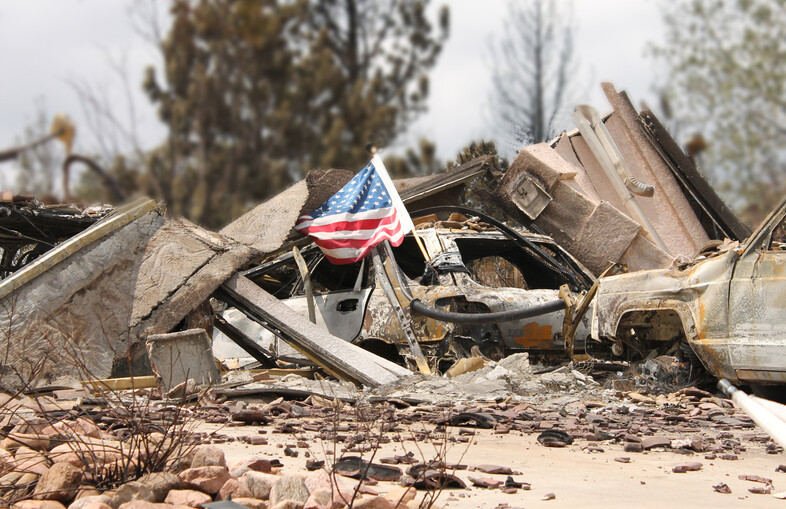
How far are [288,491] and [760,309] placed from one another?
4180 millimetres

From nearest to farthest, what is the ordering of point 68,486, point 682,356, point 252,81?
point 252,81, point 68,486, point 682,356

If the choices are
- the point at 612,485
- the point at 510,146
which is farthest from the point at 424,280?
the point at 510,146

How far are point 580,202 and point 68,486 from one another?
7.65 meters

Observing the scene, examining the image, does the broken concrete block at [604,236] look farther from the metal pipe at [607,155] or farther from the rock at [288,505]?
the rock at [288,505]

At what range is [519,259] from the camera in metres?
9.23

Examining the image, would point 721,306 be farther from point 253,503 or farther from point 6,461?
point 6,461

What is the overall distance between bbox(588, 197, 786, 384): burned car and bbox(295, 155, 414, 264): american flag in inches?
88.3

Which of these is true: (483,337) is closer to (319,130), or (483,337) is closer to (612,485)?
(612,485)

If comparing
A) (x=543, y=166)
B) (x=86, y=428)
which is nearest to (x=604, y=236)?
(x=543, y=166)

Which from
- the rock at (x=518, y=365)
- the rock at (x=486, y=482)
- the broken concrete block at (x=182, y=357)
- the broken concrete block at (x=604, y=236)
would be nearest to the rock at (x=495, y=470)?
the rock at (x=486, y=482)

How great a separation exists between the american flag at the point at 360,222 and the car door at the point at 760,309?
3264 millimetres

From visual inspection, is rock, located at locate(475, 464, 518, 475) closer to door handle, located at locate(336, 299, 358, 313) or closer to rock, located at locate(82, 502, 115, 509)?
rock, located at locate(82, 502, 115, 509)

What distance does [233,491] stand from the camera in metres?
3.22

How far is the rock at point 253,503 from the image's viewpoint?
3061 mm
